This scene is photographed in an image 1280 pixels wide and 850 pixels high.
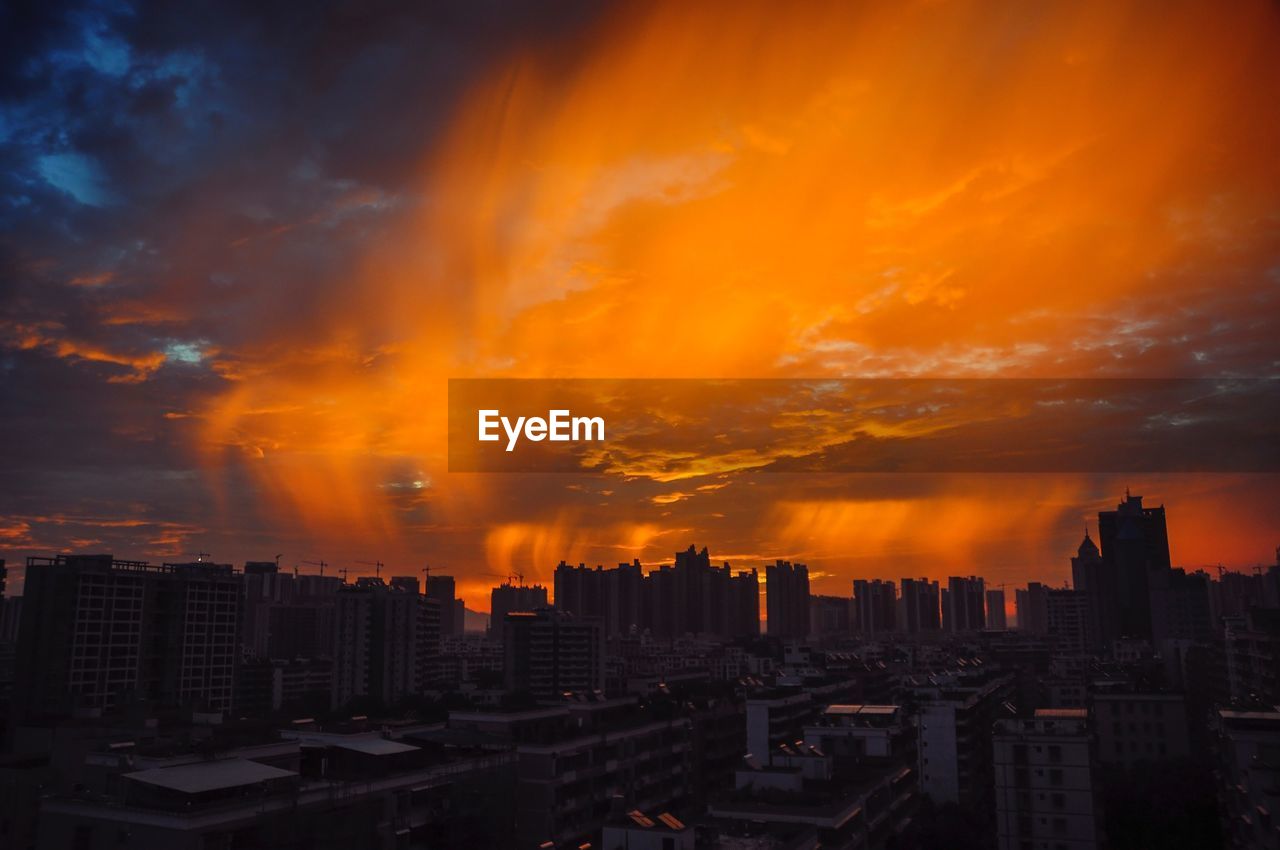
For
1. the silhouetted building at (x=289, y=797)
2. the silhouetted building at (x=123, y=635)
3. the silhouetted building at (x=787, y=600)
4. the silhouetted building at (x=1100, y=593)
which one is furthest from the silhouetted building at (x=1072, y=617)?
the silhouetted building at (x=289, y=797)

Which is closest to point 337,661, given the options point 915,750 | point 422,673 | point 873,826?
point 422,673

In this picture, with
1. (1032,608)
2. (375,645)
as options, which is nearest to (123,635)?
(375,645)

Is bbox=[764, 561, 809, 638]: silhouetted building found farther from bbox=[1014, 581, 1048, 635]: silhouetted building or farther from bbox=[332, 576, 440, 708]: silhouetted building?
bbox=[332, 576, 440, 708]: silhouetted building

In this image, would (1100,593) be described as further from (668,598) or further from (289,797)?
(289,797)

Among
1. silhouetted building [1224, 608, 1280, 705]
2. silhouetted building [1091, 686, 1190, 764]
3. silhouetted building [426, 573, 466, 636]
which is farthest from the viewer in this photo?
silhouetted building [426, 573, 466, 636]

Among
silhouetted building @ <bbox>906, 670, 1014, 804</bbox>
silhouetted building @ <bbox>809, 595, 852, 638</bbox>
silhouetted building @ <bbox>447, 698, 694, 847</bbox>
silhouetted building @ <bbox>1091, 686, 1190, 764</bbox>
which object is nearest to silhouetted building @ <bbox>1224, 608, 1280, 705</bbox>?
silhouetted building @ <bbox>1091, 686, 1190, 764</bbox>

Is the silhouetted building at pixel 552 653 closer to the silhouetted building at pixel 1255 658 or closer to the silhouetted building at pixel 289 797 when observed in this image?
the silhouetted building at pixel 1255 658
